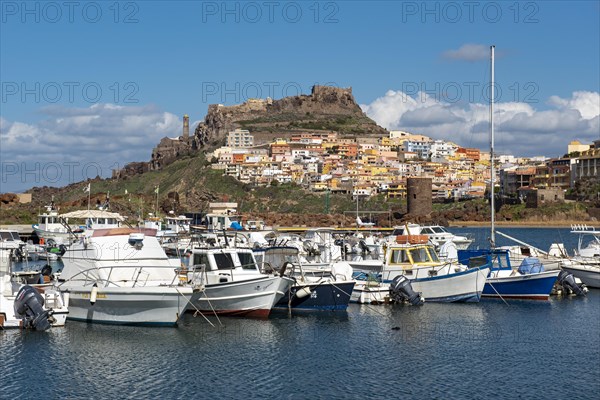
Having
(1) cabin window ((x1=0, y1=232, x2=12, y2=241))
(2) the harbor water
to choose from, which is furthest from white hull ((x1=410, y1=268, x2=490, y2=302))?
(1) cabin window ((x1=0, y1=232, x2=12, y2=241))

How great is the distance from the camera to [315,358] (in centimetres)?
2103

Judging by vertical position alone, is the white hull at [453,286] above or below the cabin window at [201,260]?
below

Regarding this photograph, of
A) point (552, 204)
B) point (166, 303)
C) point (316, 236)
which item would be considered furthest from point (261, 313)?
point (552, 204)

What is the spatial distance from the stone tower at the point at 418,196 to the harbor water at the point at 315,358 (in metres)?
92.1

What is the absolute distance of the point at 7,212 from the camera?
8631 cm

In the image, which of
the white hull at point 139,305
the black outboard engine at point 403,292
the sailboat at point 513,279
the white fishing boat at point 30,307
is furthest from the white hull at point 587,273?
the white fishing boat at point 30,307

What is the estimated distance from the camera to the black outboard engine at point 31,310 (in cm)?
2247

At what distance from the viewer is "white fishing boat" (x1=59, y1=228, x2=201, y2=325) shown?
2317cm

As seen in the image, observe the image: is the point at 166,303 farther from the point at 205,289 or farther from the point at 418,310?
the point at 418,310

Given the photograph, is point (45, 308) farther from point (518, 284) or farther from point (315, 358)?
point (518, 284)

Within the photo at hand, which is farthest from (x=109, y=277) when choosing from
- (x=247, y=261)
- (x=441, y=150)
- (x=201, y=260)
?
(x=441, y=150)

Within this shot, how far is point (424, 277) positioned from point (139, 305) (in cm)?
1100

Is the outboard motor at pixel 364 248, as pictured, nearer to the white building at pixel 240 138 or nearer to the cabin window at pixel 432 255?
the cabin window at pixel 432 255

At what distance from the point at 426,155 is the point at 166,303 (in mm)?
172815
